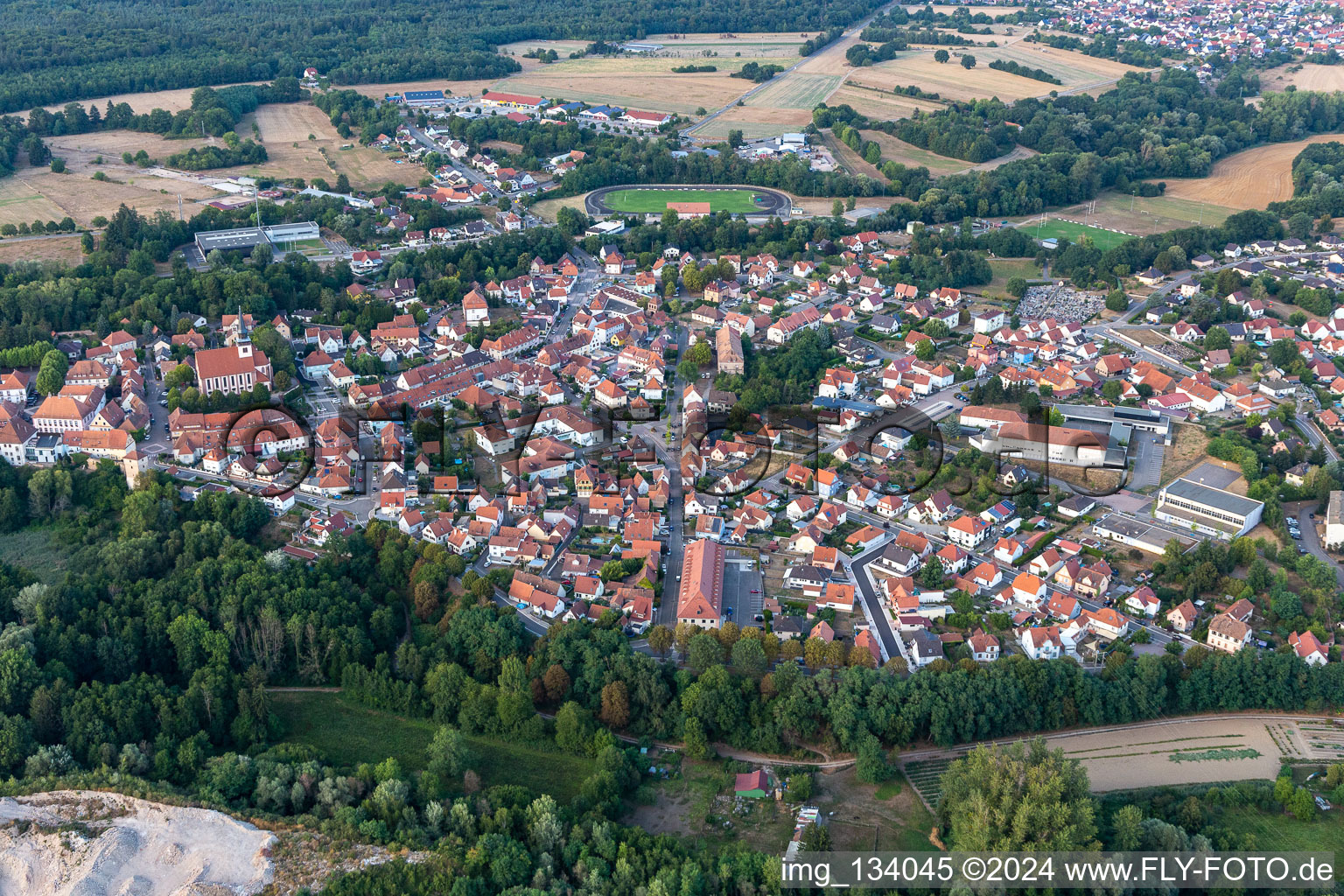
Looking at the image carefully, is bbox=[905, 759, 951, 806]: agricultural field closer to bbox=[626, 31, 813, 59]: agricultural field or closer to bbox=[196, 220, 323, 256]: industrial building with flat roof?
bbox=[196, 220, 323, 256]: industrial building with flat roof

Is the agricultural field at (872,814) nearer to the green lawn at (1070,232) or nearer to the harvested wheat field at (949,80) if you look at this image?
the green lawn at (1070,232)

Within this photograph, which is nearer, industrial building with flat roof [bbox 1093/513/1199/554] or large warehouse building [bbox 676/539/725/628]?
large warehouse building [bbox 676/539/725/628]

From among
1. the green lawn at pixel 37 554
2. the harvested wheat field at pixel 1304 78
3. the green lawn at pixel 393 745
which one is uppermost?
the harvested wheat field at pixel 1304 78

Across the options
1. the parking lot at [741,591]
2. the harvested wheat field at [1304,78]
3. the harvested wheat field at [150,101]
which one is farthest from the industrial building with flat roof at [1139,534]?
the harvested wheat field at [1304,78]

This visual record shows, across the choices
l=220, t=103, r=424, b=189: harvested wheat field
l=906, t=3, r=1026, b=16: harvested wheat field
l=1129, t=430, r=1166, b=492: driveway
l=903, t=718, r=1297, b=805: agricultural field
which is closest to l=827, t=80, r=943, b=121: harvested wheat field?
l=220, t=103, r=424, b=189: harvested wheat field

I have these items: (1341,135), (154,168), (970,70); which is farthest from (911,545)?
(970,70)

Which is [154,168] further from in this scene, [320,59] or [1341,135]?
[1341,135]
